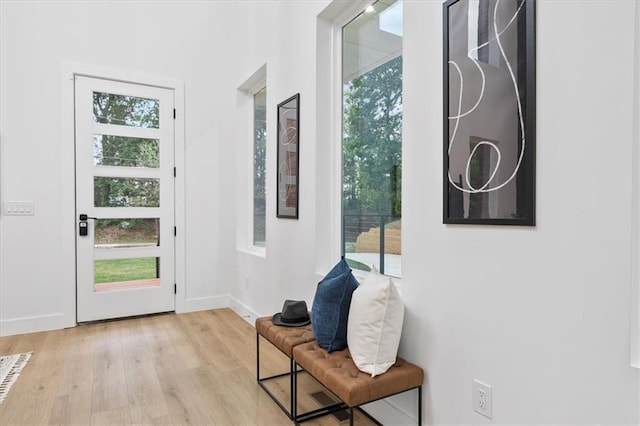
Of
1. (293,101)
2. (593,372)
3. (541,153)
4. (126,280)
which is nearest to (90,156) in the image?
(126,280)

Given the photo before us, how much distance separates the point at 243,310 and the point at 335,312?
211cm

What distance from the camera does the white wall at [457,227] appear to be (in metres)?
1.08

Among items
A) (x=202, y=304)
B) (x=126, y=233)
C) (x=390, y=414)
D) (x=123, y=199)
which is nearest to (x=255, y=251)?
(x=202, y=304)

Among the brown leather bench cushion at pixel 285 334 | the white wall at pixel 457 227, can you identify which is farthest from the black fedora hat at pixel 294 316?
the white wall at pixel 457 227

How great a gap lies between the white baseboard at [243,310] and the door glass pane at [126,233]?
3.25 ft

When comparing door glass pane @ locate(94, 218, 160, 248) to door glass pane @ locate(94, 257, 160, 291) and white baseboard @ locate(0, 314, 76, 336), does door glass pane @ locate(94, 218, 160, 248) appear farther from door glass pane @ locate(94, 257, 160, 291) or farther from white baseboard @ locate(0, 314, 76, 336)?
white baseboard @ locate(0, 314, 76, 336)

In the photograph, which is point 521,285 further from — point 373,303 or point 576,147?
point 373,303

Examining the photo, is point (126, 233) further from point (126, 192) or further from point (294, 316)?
point (294, 316)

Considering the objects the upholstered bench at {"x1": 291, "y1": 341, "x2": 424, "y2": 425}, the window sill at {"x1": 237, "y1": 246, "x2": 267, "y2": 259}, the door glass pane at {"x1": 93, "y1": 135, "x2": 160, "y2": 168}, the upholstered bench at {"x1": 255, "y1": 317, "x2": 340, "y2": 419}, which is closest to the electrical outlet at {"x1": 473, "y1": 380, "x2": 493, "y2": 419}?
the upholstered bench at {"x1": 291, "y1": 341, "x2": 424, "y2": 425}

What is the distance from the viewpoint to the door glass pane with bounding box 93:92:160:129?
3.60 metres

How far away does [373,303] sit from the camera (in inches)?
66.0

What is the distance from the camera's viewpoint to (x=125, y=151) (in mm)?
3695

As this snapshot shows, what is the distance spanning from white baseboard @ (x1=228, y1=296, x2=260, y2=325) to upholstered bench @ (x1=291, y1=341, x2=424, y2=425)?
69.3 inches

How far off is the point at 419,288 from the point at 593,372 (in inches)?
28.0
